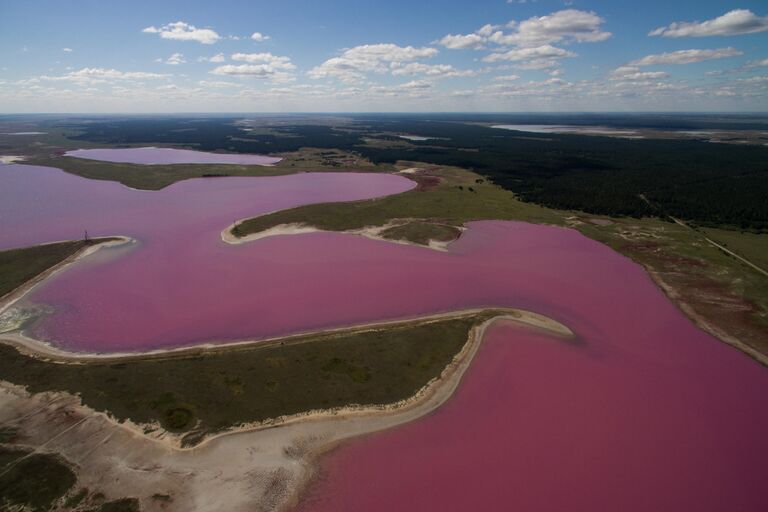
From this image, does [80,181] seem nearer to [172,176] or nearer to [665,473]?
[172,176]

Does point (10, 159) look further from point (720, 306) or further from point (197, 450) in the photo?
point (720, 306)

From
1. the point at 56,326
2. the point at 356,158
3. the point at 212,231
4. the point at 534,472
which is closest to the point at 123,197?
the point at 212,231

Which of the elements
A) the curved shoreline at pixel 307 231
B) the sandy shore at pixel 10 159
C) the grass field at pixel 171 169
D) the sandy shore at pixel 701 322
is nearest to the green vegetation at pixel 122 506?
the curved shoreline at pixel 307 231

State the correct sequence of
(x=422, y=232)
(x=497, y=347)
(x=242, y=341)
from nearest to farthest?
(x=497, y=347), (x=242, y=341), (x=422, y=232)

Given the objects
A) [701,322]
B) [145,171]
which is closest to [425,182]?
[701,322]

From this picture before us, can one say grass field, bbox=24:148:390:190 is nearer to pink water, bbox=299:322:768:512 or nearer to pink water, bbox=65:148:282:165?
pink water, bbox=65:148:282:165

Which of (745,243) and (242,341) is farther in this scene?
(745,243)

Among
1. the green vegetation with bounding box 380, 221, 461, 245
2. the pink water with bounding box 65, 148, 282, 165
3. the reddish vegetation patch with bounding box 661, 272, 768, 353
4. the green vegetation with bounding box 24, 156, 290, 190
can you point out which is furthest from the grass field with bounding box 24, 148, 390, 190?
the reddish vegetation patch with bounding box 661, 272, 768, 353
